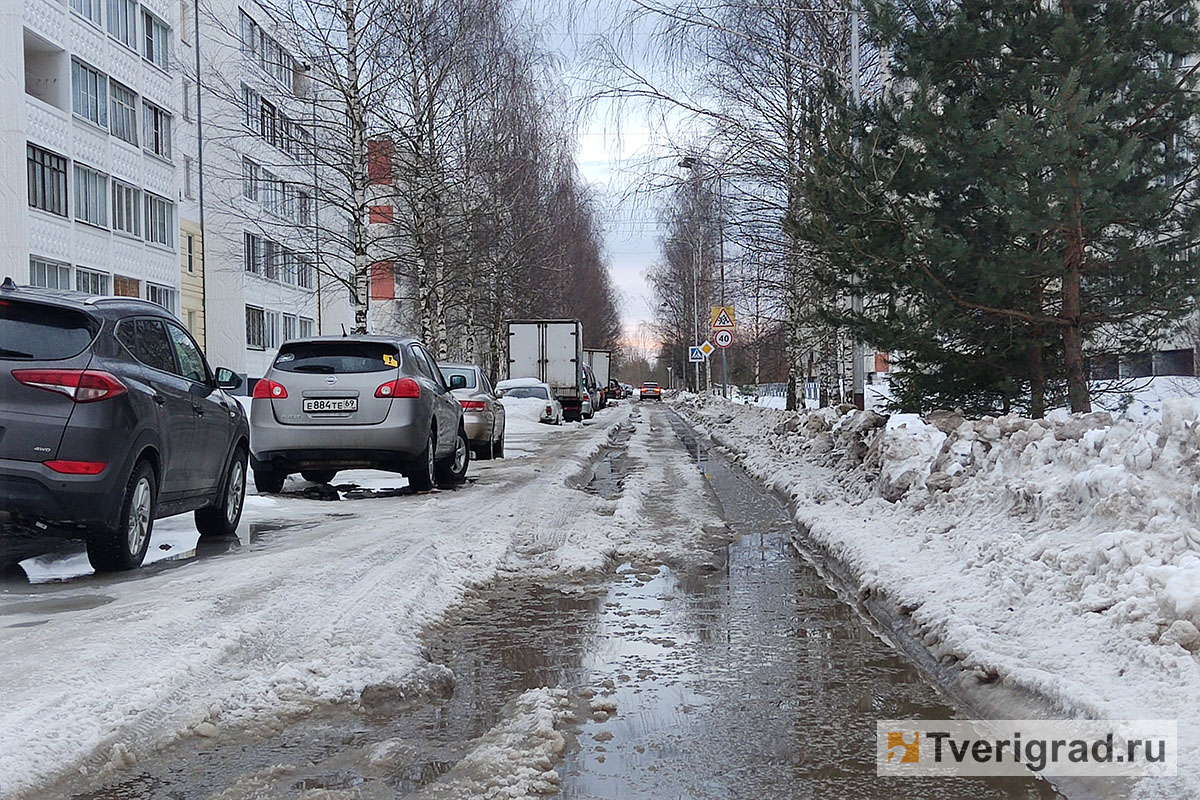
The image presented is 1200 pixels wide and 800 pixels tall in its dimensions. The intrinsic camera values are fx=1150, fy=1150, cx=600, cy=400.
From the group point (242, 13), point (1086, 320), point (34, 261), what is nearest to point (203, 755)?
point (1086, 320)

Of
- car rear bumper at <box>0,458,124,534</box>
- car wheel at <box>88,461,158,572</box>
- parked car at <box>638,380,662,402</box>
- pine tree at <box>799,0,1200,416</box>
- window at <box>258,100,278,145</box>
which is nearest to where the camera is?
car rear bumper at <box>0,458,124,534</box>

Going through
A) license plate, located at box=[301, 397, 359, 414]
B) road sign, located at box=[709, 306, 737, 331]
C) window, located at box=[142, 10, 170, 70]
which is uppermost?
window, located at box=[142, 10, 170, 70]

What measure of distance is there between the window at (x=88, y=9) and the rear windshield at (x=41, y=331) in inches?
1085

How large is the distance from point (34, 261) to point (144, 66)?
9.23 m

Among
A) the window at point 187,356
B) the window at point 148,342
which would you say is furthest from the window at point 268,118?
the window at point 148,342

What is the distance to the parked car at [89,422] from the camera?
6676 mm

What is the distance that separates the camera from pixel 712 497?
42.1 ft

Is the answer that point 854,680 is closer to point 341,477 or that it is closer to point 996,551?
point 996,551

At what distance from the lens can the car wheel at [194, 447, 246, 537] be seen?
359 inches

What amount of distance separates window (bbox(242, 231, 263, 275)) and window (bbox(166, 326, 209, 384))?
34.3m

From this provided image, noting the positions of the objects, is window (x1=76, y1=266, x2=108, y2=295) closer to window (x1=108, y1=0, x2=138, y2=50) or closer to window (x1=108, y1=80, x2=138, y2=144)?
window (x1=108, y1=80, x2=138, y2=144)

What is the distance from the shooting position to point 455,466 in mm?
14641

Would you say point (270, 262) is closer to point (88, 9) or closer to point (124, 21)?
point (124, 21)

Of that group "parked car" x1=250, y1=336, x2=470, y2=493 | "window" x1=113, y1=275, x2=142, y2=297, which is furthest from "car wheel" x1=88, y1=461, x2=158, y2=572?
"window" x1=113, y1=275, x2=142, y2=297
